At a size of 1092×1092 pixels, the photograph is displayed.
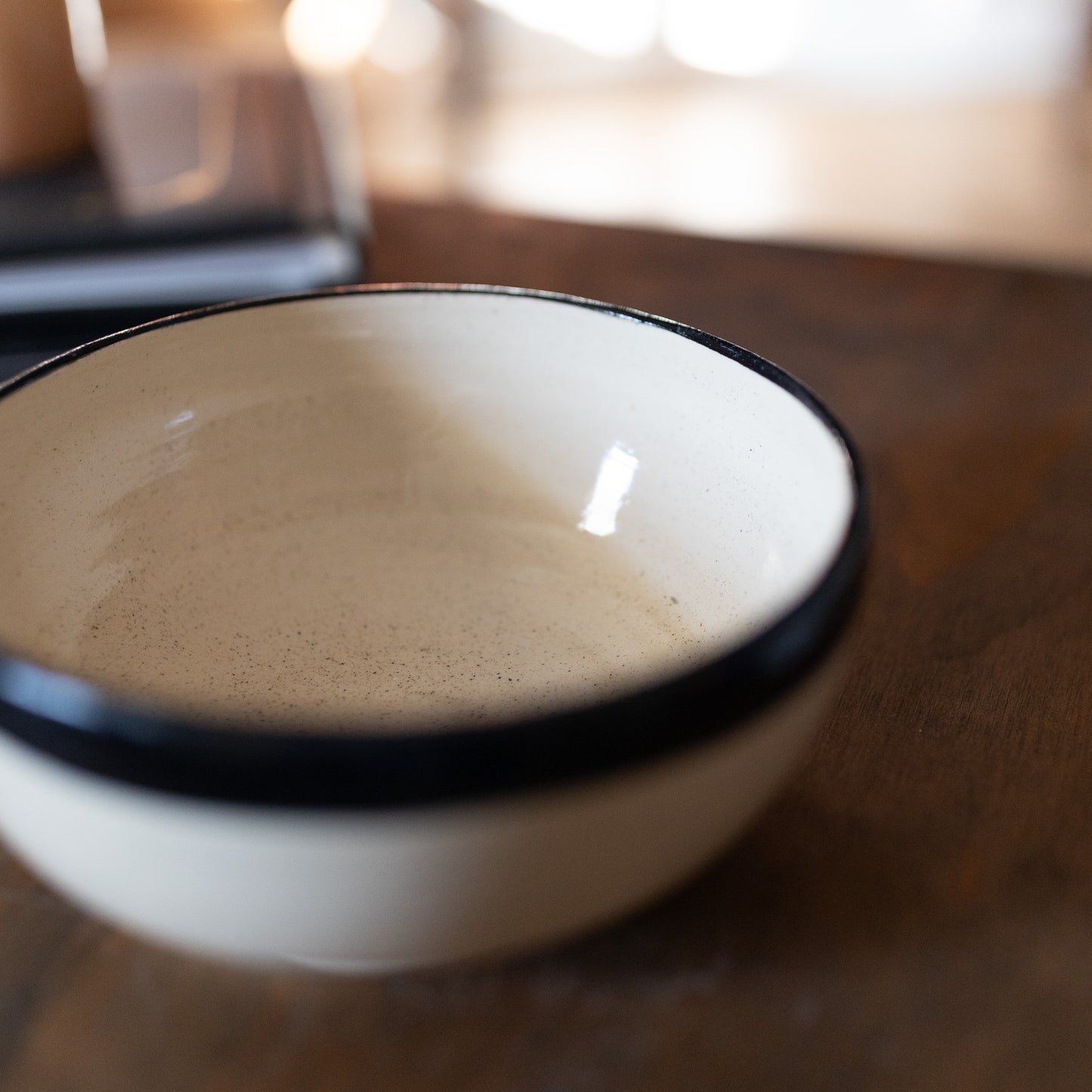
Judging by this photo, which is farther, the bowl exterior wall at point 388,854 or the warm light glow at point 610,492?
the warm light glow at point 610,492

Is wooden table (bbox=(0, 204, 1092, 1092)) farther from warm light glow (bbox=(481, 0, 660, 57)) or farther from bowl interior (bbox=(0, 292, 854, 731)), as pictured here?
warm light glow (bbox=(481, 0, 660, 57))

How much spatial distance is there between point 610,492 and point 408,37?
2431 millimetres

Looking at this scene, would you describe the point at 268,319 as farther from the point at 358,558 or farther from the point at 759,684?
the point at 759,684

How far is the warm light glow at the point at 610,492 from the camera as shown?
1.30 feet

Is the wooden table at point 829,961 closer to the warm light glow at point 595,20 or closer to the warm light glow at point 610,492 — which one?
the warm light glow at point 610,492

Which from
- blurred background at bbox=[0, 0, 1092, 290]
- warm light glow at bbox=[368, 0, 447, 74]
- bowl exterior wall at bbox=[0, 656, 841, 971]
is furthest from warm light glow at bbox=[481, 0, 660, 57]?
bowl exterior wall at bbox=[0, 656, 841, 971]

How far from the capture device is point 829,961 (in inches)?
10.0

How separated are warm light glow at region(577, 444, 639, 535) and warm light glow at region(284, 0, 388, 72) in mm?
2396

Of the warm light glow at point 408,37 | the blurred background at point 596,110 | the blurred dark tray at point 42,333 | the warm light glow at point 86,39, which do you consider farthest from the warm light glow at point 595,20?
the blurred dark tray at point 42,333

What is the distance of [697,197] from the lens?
5.62 feet

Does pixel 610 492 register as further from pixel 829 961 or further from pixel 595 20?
pixel 595 20

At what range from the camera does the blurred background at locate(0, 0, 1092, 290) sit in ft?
2.40

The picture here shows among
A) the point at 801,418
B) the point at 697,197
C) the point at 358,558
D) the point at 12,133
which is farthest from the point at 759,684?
the point at 697,197

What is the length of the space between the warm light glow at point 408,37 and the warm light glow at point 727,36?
528 millimetres
